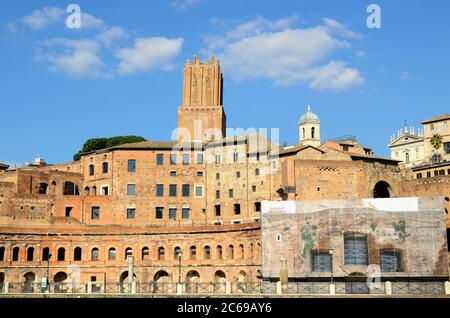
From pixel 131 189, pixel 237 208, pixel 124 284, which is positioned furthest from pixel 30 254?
pixel 237 208

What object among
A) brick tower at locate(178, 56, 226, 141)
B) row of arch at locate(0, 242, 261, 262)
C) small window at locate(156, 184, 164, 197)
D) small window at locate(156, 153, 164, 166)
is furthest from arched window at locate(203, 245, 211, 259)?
brick tower at locate(178, 56, 226, 141)

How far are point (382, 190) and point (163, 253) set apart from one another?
885 inches

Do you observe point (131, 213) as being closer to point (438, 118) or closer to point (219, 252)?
point (219, 252)

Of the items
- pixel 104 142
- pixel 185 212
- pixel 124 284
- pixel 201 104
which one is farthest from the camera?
pixel 104 142

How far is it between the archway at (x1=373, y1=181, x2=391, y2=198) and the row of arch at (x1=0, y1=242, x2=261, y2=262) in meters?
14.3

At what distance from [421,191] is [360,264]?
18.4 m

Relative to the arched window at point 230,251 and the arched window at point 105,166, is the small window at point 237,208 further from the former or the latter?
the arched window at point 105,166

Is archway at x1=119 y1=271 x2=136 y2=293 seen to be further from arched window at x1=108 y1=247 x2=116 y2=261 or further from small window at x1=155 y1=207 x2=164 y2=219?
small window at x1=155 y1=207 x2=164 y2=219

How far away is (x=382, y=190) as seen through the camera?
68312mm

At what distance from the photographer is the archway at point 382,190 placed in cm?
6762

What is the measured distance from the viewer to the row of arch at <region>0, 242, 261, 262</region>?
63.8 meters

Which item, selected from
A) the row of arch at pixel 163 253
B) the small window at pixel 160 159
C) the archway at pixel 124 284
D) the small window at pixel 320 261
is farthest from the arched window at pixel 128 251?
the small window at pixel 320 261

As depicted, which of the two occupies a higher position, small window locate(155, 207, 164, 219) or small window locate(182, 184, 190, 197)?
small window locate(182, 184, 190, 197)
